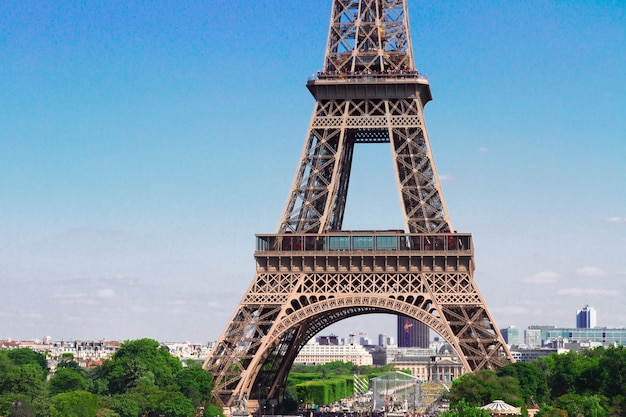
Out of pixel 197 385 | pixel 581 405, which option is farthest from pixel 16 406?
pixel 581 405

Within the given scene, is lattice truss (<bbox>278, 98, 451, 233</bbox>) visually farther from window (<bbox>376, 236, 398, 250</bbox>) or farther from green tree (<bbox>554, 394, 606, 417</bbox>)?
green tree (<bbox>554, 394, 606, 417</bbox>)

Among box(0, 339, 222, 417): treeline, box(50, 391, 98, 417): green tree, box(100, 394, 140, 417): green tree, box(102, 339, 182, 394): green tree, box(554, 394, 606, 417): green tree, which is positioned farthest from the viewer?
box(102, 339, 182, 394): green tree

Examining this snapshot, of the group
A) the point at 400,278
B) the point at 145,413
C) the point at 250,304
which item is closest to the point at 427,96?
the point at 400,278

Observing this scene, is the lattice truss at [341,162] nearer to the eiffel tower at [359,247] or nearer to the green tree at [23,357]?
the eiffel tower at [359,247]

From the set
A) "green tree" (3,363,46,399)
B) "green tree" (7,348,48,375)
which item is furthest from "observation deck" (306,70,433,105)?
"green tree" (7,348,48,375)

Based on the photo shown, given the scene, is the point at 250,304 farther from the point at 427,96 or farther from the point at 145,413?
the point at 427,96

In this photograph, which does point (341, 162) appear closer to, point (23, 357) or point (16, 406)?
point (16, 406)
